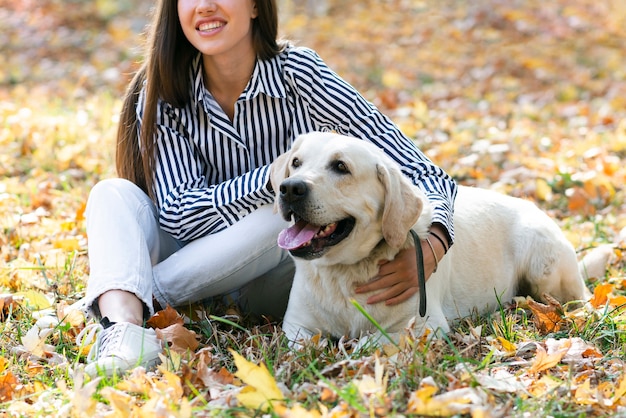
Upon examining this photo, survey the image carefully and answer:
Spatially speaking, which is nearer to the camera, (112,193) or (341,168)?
(341,168)

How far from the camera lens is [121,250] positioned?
3.02m

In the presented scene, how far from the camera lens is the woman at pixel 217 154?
3188 millimetres

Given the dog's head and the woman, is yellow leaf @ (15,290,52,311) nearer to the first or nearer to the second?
the woman

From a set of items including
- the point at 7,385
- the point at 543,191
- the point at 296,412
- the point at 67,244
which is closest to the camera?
the point at 296,412

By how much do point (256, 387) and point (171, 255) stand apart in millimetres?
1331

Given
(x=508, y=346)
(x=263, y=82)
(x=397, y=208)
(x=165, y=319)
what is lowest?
(x=508, y=346)

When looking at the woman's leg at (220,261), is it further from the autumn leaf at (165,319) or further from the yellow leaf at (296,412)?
the yellow leaf at (296,412)

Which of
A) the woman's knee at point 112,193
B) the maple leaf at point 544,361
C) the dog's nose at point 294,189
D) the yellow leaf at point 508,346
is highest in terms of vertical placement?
the dog's nose at point 294,189

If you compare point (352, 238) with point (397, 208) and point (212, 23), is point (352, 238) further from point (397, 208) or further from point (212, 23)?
point (212, 23)

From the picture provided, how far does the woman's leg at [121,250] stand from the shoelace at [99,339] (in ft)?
0.23

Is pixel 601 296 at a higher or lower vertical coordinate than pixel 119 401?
lower

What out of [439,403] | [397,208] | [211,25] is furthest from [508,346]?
[211,25]

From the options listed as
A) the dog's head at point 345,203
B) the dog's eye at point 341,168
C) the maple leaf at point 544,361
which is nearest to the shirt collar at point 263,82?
the dog's head at point 345,203

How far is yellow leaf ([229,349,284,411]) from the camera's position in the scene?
214 cm
